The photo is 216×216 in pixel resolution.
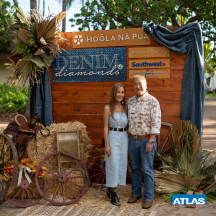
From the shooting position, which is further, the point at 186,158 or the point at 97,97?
the point at 97,97

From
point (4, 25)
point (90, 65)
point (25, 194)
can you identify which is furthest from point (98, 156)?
point (4, 25)

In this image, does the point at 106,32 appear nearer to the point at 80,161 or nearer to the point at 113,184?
the point at 80,161

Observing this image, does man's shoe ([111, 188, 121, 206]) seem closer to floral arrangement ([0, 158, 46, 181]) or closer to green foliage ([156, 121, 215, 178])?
green foliage ([156, 121, 215, 178])

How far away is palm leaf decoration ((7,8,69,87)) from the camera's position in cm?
464

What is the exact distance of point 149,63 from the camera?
4629 mm

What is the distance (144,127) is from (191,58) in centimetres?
162

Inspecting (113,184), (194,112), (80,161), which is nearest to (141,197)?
(113,184)

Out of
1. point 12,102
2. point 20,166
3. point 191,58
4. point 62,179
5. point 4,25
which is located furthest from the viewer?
point 4,25

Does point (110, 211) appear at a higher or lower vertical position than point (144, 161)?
lower

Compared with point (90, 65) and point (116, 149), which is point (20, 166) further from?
point (90, 65)

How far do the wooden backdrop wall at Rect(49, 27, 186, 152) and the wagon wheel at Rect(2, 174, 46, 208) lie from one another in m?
1.38

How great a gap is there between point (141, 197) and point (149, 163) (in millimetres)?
759

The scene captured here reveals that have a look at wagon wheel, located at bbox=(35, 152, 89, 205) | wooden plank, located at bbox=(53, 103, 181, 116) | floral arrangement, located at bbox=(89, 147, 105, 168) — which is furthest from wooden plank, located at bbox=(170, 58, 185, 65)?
wagon wheel, located at bbox=(35, 152, 89, 205)

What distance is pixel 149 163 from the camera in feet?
12.1
